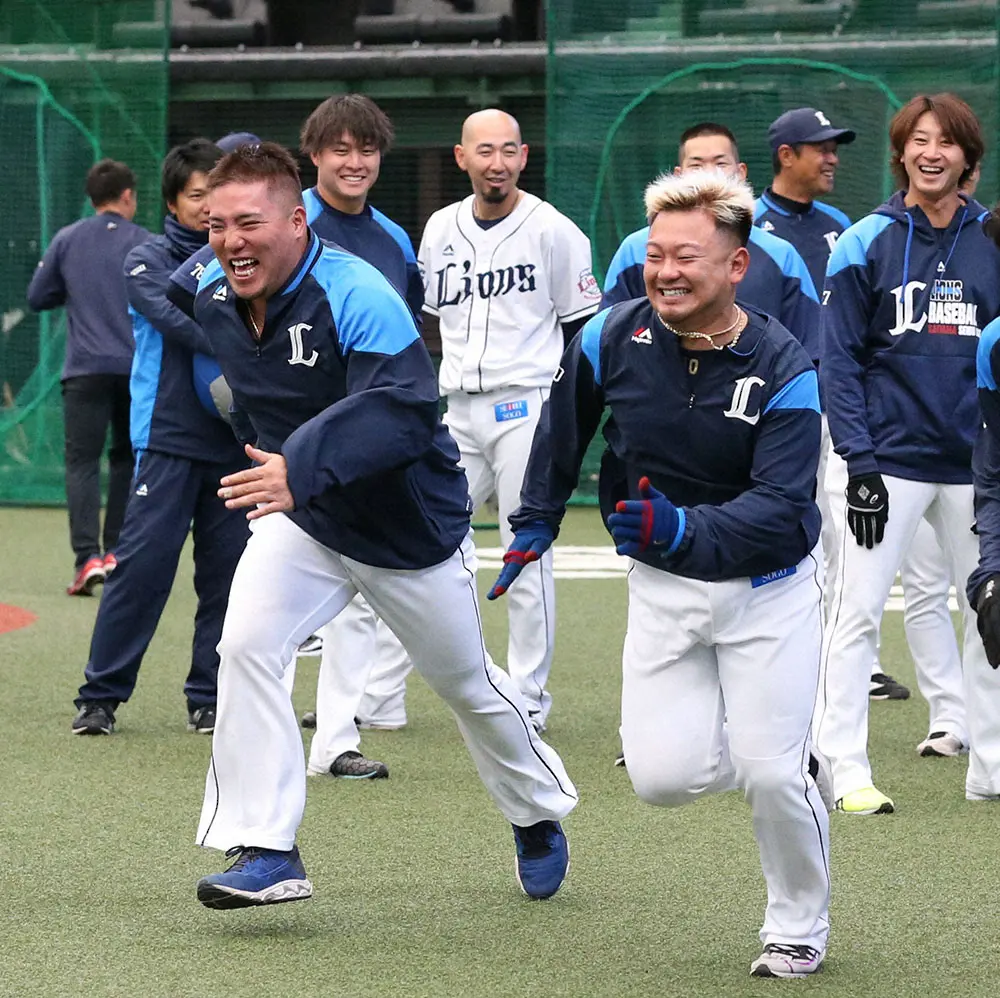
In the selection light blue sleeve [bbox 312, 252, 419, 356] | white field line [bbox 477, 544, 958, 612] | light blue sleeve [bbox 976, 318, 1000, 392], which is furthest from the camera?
white field line [bbox 477, 544, 958, 612]

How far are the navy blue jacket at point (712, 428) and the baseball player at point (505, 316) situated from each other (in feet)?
9.12

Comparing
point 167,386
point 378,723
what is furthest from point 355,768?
point 167,386

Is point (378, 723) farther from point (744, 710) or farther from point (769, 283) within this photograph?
point (744, 710)

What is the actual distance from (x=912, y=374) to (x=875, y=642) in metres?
0.90

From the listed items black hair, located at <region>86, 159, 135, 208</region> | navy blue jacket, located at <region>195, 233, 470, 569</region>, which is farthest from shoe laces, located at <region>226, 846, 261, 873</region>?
black hair, located at <region>86, 159, 135, 208</region>

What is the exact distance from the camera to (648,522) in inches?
162

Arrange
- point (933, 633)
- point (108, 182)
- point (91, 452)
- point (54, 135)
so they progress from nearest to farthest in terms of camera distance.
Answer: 1. point (933, 633)
2. point (108, 182)
3. point (91, 452)
4. point (54, 135)

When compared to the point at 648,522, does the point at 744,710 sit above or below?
below

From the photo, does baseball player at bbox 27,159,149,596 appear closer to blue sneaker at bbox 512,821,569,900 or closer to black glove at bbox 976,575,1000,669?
blue sneaker at bbox 512,821,569,900

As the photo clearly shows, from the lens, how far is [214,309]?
16.0 ft

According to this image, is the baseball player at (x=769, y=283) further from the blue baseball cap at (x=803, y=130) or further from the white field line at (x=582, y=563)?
the white field line at (x=582, y=563)

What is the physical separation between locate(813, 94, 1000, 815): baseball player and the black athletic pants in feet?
19.1

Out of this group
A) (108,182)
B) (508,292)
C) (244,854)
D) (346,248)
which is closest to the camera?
(244,854)

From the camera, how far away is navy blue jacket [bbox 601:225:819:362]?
258 inches
